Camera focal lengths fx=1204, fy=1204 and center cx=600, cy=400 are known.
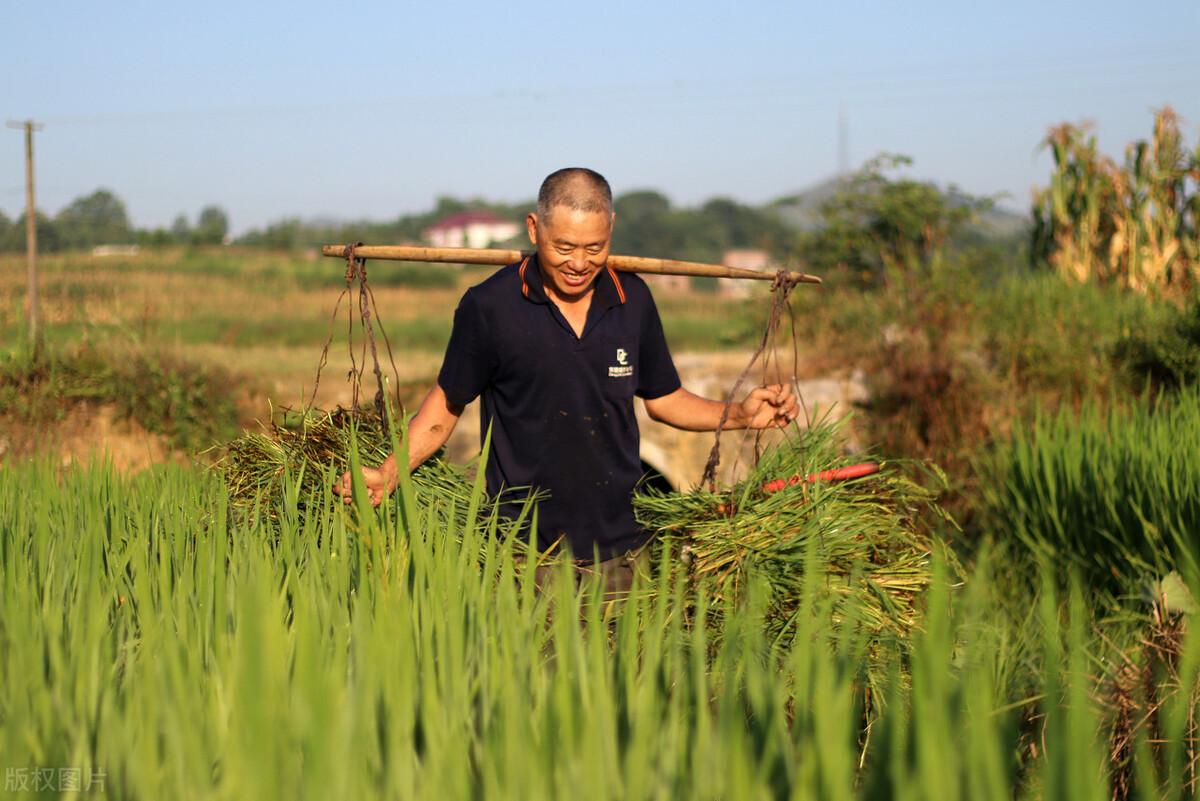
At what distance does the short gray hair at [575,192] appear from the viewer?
3232 millimetres

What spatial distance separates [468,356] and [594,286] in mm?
441

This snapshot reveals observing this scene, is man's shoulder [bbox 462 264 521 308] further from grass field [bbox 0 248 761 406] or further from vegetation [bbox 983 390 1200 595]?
vegetation [bbox 983 390 1200 595]

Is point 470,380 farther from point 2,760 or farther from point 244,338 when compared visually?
point 244,338

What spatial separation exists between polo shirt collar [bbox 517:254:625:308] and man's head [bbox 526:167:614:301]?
0.08 metres

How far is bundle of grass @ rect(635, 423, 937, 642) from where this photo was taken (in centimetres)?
317

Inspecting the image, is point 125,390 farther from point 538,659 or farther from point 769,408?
point 538,659

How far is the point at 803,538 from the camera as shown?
10.6 feet

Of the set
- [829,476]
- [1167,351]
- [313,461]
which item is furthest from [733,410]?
[1167,351]

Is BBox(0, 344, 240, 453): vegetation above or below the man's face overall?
below

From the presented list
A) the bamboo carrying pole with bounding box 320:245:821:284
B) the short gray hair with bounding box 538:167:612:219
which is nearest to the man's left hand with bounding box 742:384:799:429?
the bamboo carrying pole with bounding box 320:245:821:284

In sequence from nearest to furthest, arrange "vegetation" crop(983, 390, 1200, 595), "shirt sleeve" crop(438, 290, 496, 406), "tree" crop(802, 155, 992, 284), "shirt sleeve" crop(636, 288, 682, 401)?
"shirt sleeve" crop(438, 290, 496, 406) < "shirt sleeve" crop(636, 288, 682, 401) < "vegetation" crop(983, 390, 1200, 595) < "tree" crop(802, 155, 992, 284)

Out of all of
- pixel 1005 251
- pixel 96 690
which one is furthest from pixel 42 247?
pixel 96 690

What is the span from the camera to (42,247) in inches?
739

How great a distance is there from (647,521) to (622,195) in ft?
420
